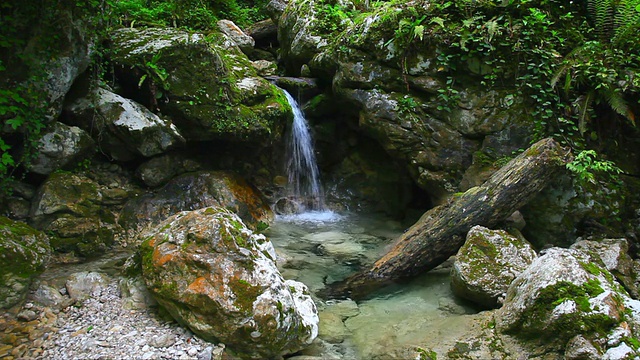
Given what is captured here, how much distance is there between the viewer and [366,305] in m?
4.80

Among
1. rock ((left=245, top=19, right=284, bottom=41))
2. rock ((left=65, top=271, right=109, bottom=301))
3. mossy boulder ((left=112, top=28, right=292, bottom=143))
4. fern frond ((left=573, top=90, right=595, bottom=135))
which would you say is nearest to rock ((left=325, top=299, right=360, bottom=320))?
rock ((left=65, top=271, right=109, bottom=301))

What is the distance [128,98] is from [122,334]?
461 cm

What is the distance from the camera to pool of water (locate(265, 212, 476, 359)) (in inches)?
153

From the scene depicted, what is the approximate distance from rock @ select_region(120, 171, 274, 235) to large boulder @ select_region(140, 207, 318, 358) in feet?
8.47

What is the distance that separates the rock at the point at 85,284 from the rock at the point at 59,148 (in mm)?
1992

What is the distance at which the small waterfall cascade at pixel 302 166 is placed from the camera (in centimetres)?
898

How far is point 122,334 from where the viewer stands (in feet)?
11.4

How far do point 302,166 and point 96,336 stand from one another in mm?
6245

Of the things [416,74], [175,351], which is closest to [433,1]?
[416,74]

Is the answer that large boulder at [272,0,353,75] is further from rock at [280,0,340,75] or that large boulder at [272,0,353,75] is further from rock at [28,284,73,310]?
rock at [28,284,73,310]

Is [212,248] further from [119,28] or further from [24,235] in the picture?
[119,28]

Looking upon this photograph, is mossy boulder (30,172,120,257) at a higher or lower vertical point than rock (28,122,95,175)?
lower

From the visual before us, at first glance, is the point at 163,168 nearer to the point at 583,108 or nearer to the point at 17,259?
the point at 17,259

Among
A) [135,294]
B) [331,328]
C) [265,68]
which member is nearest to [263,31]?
[265,68]
